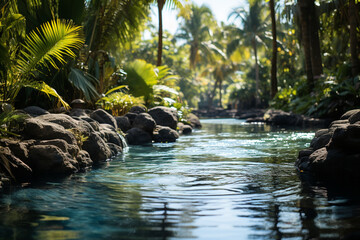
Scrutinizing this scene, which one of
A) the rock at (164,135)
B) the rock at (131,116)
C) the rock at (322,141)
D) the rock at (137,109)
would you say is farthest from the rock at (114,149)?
the rock at (137,109)

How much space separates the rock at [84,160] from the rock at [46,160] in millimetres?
655

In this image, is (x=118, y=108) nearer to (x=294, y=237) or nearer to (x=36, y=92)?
(x=36, y=92)

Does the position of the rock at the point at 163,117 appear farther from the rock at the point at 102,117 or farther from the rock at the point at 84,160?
the rock at the point at 84,160

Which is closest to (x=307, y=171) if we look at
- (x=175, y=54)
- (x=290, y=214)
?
(x=290, y=214)

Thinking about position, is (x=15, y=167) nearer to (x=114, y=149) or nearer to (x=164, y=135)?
(x=114, y=149)

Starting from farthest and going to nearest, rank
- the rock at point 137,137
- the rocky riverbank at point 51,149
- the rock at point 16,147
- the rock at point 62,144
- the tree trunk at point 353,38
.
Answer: the tree trunk at point 353,38, the rock at point 137,137, the rock at point 62,144, the rock at point 16,147, the rocky riverbank at point 51,149

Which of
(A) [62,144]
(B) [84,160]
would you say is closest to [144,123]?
(B) [84,160]

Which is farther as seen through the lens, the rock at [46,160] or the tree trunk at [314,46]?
the tree trunk at [314,46]

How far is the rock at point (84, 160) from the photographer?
6943 millimetres

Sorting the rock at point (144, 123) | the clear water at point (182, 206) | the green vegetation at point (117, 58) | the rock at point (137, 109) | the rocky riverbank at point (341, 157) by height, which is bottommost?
the clear water at point (182, 206)

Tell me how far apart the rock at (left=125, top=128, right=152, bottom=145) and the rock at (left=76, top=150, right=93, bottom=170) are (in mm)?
4069

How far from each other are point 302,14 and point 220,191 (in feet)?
54.7

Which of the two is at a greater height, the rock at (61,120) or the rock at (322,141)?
the rock at (61,120)

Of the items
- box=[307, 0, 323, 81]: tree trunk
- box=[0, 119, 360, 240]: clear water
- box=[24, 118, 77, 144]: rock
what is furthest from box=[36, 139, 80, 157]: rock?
box=[307, 0, 323, 81]: tree trunk
